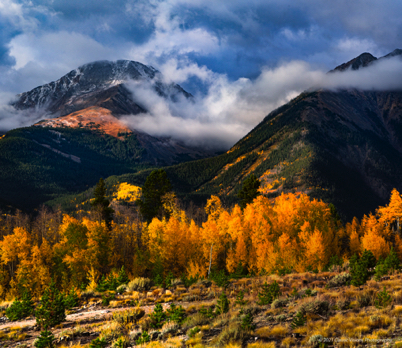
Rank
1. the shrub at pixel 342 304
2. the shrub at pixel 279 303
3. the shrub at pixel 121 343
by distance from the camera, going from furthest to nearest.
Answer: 1. the shrub at pixel 279 303
2. the shrub at pixel 342 304
3. the shrub at pixel 121 343

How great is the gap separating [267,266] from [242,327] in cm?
2644

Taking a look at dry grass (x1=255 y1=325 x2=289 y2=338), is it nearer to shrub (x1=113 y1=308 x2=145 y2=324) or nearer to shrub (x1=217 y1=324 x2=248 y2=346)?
shrub (x1=217 y1=324 x2=248 y2=346)

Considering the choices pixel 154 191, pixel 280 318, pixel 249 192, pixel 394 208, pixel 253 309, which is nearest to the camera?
pixel 280 318

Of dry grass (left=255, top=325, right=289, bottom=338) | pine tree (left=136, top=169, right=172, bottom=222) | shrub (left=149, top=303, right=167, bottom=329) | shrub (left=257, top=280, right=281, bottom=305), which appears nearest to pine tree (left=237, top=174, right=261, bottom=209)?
pine tree (left=136, top=169, right=172, bottom=222)

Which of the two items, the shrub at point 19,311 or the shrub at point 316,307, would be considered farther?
the shrub at point 19,311

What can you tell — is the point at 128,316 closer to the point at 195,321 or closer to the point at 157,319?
the point at 157,319

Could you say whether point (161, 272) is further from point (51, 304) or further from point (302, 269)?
point (51, 304)

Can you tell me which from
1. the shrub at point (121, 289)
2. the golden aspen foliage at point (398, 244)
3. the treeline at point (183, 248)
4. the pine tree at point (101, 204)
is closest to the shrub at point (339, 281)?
the treeline at point (183, 248)

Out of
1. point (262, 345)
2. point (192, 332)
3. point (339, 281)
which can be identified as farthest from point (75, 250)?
point (262, 345)

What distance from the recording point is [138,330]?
16.5 m

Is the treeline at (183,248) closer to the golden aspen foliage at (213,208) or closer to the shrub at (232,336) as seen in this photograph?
the golden aspen foliage at (213,208)

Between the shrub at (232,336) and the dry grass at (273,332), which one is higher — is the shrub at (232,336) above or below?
above

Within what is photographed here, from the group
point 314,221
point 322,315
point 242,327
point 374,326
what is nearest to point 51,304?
point 242,327

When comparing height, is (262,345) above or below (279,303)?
above
